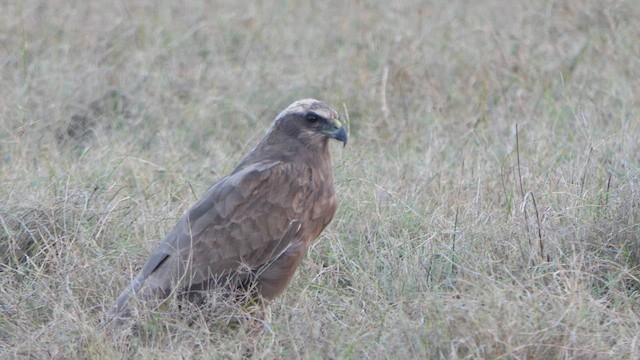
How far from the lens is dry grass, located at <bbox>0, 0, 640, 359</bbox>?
427 centimetres

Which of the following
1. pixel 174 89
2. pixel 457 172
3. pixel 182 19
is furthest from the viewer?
pixel 182 19

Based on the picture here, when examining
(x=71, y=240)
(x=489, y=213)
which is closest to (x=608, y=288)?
(x=489, y=213)

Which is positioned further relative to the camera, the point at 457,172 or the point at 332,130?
the point at 457,172

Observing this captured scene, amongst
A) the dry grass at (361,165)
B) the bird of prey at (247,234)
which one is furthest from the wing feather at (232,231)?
the dry grass at (361,165)

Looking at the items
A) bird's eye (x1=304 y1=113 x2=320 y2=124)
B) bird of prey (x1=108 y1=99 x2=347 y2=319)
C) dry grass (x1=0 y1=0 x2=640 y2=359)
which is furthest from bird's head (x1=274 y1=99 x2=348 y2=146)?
dry grass (x1=0 y1=0 x2=640 y2=359)

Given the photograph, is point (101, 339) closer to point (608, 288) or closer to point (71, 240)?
point (71, 240)

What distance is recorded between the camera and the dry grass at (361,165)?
14.0 feet

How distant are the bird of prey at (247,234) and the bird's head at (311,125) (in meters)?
0.14

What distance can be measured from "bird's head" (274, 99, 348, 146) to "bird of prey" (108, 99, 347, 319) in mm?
139

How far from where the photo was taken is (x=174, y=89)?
7602mm

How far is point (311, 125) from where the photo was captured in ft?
16.3

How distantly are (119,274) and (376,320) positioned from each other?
1.16 m

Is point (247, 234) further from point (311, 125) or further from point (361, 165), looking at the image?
point (361, 165)

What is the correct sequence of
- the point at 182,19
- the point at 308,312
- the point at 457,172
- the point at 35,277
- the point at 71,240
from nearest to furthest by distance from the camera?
the point at 308,312 < the point at 35,277 < the point at 71,240 < the point at 457,172 < the point at 182,19
